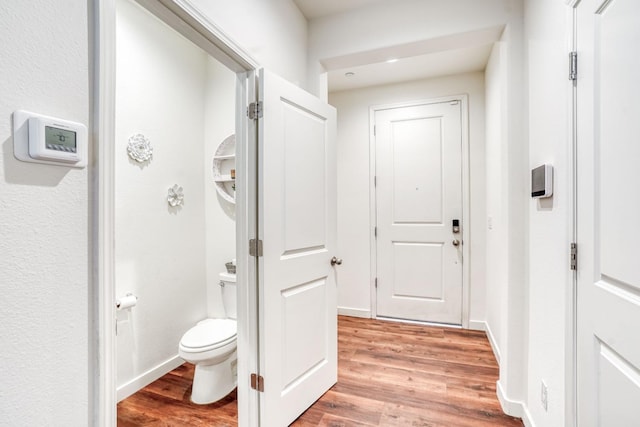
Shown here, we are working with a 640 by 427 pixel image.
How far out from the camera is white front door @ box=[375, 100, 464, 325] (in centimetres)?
318

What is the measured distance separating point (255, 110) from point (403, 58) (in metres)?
1.30

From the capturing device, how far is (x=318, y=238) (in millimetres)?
1956

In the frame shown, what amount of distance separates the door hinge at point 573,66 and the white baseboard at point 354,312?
2878mm

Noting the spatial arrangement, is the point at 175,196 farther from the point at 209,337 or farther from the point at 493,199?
the point at 493,199

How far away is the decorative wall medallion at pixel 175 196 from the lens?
237cm

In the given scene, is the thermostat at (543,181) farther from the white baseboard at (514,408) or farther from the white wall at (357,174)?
the white wall at (357,174)

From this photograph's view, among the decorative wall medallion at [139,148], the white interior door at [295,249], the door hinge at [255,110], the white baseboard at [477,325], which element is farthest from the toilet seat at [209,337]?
the white baseboard at [477,325]

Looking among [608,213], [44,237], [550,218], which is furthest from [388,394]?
[44,237]

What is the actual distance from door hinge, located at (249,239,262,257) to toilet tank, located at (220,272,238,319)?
91cm

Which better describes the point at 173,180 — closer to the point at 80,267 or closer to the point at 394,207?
the point at 80,267

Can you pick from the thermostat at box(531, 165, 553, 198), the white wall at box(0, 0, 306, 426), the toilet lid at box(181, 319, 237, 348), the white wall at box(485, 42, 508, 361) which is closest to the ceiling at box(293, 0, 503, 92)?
the white wall at box(485, 42, 508, 361)

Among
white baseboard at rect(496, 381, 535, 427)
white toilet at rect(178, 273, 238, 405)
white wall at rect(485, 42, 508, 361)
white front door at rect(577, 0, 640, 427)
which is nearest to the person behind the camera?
white front door at rect(577, 0, 640, 427)

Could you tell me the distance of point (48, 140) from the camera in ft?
2.39

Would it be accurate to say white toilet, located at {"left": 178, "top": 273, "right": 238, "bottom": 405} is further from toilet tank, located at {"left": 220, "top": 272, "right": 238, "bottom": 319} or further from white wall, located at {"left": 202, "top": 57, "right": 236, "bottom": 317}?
white wall, located at {"left": 202, "top": 57, "right": 236, "bottom": 317}
